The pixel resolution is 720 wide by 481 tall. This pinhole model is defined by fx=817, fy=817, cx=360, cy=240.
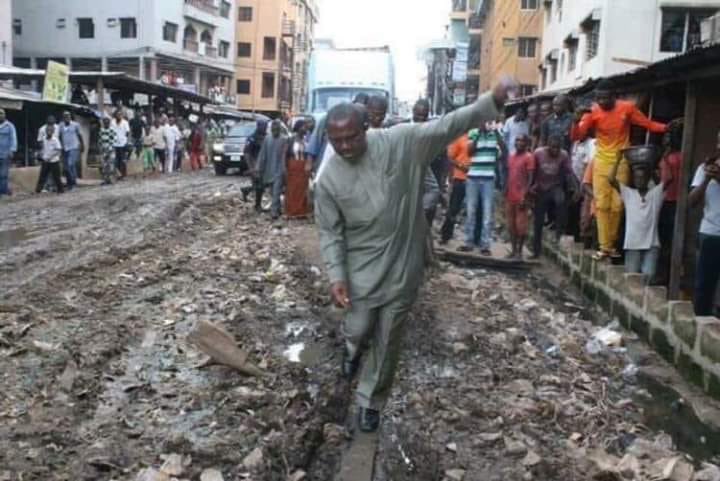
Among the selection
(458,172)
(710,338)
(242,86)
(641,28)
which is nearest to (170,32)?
(242,86)

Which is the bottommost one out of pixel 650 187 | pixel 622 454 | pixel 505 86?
pixel 622 454

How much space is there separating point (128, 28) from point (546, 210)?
44213 millimetres

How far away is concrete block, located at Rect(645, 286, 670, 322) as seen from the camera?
660 centimetres

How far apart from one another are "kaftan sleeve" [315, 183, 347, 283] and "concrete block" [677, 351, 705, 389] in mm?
2989

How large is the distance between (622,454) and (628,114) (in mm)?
4522

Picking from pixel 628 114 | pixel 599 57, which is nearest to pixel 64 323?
pixel 628 114

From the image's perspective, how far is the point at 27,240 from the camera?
35.3 feet

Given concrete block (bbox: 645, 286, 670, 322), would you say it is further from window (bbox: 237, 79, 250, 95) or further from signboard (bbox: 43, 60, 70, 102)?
window (bbox: 237, 79, 250, 95)

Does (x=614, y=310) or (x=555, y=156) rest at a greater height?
(x=555, y=156)

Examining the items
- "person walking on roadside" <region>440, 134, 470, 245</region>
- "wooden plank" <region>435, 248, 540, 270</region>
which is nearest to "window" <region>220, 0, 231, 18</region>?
"person walking on roadside" <region>440, 134, 470, 245</region>

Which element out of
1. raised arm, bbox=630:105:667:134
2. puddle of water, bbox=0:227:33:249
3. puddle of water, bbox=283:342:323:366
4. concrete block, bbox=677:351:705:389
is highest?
raised arm, bbox=630:105:667:134

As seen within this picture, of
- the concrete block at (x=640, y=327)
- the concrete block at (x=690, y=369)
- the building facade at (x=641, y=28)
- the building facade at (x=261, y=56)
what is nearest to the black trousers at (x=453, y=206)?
the concrete block at (x=640, y=327)

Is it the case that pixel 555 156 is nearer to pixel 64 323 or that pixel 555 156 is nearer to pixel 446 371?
pixel 446 371

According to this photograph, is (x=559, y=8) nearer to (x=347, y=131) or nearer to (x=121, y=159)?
(x=121, y=159)
